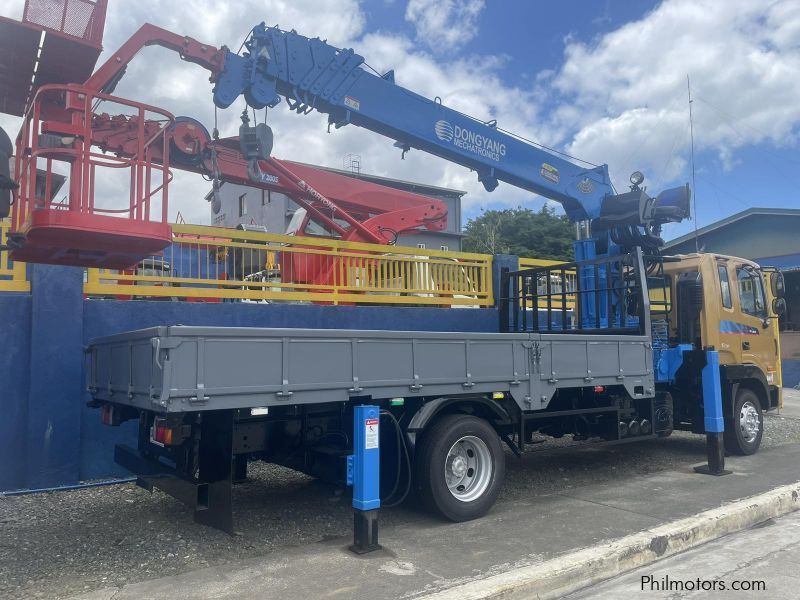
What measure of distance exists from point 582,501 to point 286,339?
3660 mm

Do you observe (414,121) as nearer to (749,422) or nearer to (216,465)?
(216,465)

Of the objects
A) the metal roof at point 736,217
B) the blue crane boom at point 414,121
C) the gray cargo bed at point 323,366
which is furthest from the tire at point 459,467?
the metal roof at point 736,217

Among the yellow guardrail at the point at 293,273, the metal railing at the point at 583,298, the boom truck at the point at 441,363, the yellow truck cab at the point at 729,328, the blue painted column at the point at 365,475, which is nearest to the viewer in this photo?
the boom truck at the point at 441,363

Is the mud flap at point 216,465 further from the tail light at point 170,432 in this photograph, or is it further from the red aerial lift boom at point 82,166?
the red aerial lift boom at point 82,166

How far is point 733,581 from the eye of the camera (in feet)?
15.1

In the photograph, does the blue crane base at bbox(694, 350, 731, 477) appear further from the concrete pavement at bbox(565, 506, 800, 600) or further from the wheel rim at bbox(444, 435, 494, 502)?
the wheel rim at bbox(444, 435, 494, 502)

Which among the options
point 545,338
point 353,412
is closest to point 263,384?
point 353,412

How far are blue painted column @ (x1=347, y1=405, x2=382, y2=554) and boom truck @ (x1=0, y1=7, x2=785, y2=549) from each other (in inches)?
0.6

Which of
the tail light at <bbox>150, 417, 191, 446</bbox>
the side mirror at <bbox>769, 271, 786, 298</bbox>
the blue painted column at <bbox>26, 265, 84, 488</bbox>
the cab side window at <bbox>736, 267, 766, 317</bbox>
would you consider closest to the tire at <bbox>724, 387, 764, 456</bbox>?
the cab side window at <bbox>736, 267, 766, 317</bbox>

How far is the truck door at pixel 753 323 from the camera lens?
9.18m

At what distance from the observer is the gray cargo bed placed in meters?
4.26

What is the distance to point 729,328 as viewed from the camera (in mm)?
8953

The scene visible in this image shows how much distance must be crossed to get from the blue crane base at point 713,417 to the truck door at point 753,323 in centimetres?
133

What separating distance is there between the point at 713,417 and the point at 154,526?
6.16m
